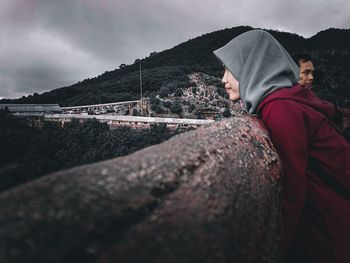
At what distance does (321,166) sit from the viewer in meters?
1.47

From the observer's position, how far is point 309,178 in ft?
4.69

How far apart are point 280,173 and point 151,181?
34.6 inches

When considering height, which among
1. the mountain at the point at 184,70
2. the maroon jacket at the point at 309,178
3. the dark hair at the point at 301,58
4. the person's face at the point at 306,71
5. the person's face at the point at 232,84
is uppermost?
the mountain at the point at 184,70

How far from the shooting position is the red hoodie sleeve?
1.30 m

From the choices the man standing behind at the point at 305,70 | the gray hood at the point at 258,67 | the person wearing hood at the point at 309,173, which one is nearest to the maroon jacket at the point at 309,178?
the person wearing hood at the point at 309,173

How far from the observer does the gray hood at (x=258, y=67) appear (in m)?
1.68

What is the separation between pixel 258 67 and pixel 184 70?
4416cm

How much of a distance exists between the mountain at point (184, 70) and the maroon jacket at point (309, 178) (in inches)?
1074

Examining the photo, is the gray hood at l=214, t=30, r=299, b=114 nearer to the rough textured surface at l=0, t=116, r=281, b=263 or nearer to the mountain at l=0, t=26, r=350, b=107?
the rough textured surface at l=0, t=116, r=281, b=263

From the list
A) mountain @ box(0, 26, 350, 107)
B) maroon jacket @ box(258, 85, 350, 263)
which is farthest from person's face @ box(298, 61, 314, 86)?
→ mountain @ box(0, 26, 350, 107)

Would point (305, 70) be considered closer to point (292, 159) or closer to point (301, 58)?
point (301, 58)

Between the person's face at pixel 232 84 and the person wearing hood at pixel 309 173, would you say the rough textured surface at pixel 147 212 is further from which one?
the person's face at pixel 232 84

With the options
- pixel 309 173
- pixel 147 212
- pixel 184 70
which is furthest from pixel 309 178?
pixel 184 70

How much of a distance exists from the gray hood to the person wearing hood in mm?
36
